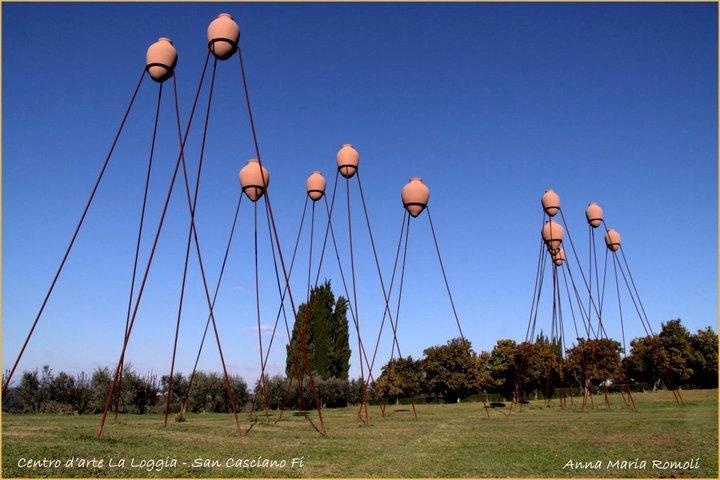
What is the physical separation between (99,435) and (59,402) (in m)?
21.9

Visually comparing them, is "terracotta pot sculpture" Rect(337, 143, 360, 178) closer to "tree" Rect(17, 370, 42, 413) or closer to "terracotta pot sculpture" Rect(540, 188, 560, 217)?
"terracotta pot sculpture" Rect(540, 188, 560, 217)

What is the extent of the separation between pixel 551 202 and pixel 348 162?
10.6m

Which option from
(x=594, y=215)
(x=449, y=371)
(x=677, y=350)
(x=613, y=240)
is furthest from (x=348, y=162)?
(x=677, y=350)

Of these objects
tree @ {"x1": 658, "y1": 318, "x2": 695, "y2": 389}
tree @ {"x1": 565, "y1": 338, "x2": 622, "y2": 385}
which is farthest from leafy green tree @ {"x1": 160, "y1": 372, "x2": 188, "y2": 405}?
tree @ {"x1": 658, "y1": 318, "x2": 695, "y2": 389}

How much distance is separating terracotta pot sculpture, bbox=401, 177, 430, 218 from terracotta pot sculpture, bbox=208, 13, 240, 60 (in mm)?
8985

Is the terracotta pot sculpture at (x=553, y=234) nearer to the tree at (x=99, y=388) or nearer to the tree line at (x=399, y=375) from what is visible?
the tree line at (x=399, y=375)

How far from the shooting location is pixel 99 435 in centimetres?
1452

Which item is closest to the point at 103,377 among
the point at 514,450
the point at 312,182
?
the point at 312,182

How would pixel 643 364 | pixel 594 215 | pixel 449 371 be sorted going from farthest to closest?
1. pixel 643 364
2. pixel 449 371
3. pixel 594 215

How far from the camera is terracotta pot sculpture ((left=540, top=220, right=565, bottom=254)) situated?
86.8ft

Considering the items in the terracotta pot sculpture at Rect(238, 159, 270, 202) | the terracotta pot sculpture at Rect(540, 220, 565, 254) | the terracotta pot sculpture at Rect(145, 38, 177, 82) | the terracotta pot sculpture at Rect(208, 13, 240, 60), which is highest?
the terracotta pot sculpture at Rect(208, 13, 240, 60)

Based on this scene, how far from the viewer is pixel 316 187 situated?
22.8 meters

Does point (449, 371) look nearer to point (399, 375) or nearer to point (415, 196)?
point (399, 375)

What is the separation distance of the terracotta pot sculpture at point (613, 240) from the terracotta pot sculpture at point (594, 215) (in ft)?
9.81
